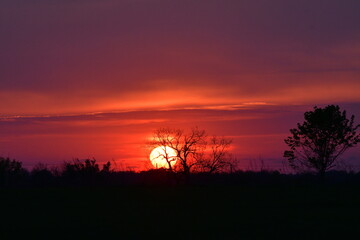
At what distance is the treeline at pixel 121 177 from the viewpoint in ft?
149

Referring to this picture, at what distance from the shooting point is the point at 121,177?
5116 cm

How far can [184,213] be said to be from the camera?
22281mm

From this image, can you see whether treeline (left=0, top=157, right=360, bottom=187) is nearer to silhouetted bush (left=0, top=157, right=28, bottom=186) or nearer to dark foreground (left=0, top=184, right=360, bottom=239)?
silhouetted bush (left=0, top=157, right=28, bottom=186)

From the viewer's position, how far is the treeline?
4544cm

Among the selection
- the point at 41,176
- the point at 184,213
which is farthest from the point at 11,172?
the point at 184,213

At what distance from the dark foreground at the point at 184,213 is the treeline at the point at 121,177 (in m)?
11.8

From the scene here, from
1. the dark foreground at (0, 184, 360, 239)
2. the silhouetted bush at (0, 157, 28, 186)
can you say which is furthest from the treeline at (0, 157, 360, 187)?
the dark foreground at (0, 184, 360, 239)

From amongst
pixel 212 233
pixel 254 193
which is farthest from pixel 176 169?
pixel 212 233

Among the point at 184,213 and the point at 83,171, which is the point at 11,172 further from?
the point at 184,213

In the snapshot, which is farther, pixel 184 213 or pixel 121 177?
pixel 121 177

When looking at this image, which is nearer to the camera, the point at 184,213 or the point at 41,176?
the point at 184,213

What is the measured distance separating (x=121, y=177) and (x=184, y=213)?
2949cm

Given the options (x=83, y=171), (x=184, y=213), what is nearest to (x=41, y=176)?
(x=83, y=171)

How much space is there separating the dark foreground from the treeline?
38.7 ft
